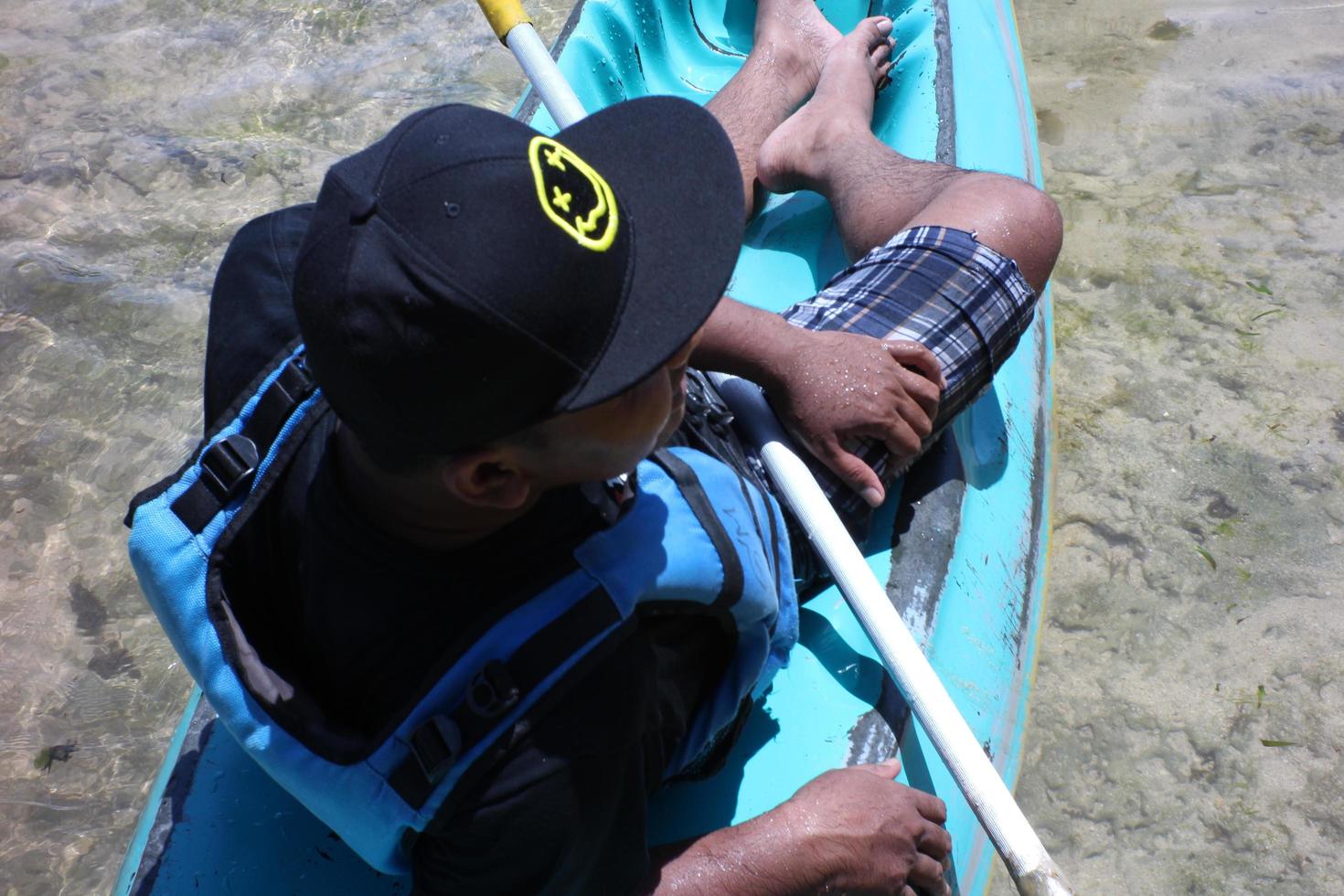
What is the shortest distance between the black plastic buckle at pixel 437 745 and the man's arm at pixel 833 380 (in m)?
0.72

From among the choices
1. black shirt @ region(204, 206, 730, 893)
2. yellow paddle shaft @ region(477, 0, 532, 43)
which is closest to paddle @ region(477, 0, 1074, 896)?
black shirt @ region(204, 206, 730, 893)

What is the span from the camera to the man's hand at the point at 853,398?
143 centimetres

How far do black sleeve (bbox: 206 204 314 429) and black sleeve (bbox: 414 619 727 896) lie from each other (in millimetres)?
478

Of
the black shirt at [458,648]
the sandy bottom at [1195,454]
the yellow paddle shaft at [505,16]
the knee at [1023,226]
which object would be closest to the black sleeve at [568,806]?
the black shirt at [458,648]

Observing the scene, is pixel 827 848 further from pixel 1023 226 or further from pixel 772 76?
pixel 772 76

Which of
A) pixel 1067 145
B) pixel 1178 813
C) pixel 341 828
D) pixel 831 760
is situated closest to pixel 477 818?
pixel 341 828

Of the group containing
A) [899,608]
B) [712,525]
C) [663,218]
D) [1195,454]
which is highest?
[663,218]

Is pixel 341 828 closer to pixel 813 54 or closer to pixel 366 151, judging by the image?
pixel 366 151

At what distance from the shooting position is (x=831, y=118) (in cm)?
203

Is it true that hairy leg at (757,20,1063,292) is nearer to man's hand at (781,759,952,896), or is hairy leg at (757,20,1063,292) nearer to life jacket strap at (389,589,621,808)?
man's hand at (781,759,952,896)

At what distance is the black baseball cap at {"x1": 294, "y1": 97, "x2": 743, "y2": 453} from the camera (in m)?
0.74

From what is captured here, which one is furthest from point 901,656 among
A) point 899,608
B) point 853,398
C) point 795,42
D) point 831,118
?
point 795,42

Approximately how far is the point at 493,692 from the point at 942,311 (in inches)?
36.8

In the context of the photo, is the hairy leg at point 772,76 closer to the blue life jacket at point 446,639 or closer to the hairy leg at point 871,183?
the hairy leg at point 871,183
